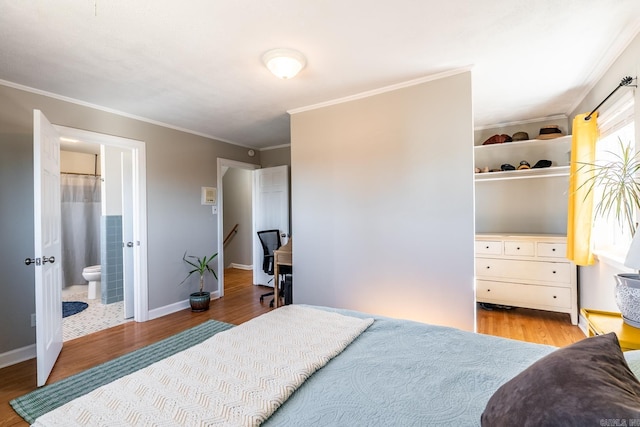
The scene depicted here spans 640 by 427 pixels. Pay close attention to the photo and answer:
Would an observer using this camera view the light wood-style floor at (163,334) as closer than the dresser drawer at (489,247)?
Yes

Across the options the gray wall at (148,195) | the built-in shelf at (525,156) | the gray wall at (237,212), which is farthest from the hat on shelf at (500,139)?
the gray wall at (237,212)

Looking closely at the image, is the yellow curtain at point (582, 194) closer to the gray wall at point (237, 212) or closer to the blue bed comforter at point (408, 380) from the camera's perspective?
the blue bed comforter at point (408, 380)

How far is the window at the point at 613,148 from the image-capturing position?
84.6 inches

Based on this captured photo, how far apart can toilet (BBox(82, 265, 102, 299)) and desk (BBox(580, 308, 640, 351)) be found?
18.0 ft

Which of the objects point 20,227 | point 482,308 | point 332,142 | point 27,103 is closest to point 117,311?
point 20,227

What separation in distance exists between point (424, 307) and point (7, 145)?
3.85 meters

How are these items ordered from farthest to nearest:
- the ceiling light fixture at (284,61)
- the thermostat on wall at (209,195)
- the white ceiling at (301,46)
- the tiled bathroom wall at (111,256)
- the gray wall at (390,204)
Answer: the thermostat on wall at (209,195)
the tiled bathroom wall at (111,256)
the gray wall at (390,204)
the ceiling light fixture at (284,61)
the white ceiling at (301,46)

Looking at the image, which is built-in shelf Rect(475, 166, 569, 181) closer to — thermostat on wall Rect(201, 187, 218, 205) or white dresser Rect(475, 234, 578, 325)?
white dresser Rect(475, 234, 578, 325)

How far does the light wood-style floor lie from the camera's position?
2252 millimetres

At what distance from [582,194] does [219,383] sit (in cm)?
326

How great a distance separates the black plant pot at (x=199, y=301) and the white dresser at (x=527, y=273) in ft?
11.3

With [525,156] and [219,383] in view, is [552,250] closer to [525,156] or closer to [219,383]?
[525,156]

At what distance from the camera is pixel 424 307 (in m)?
2.58

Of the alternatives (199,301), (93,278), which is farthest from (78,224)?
(199,301)
